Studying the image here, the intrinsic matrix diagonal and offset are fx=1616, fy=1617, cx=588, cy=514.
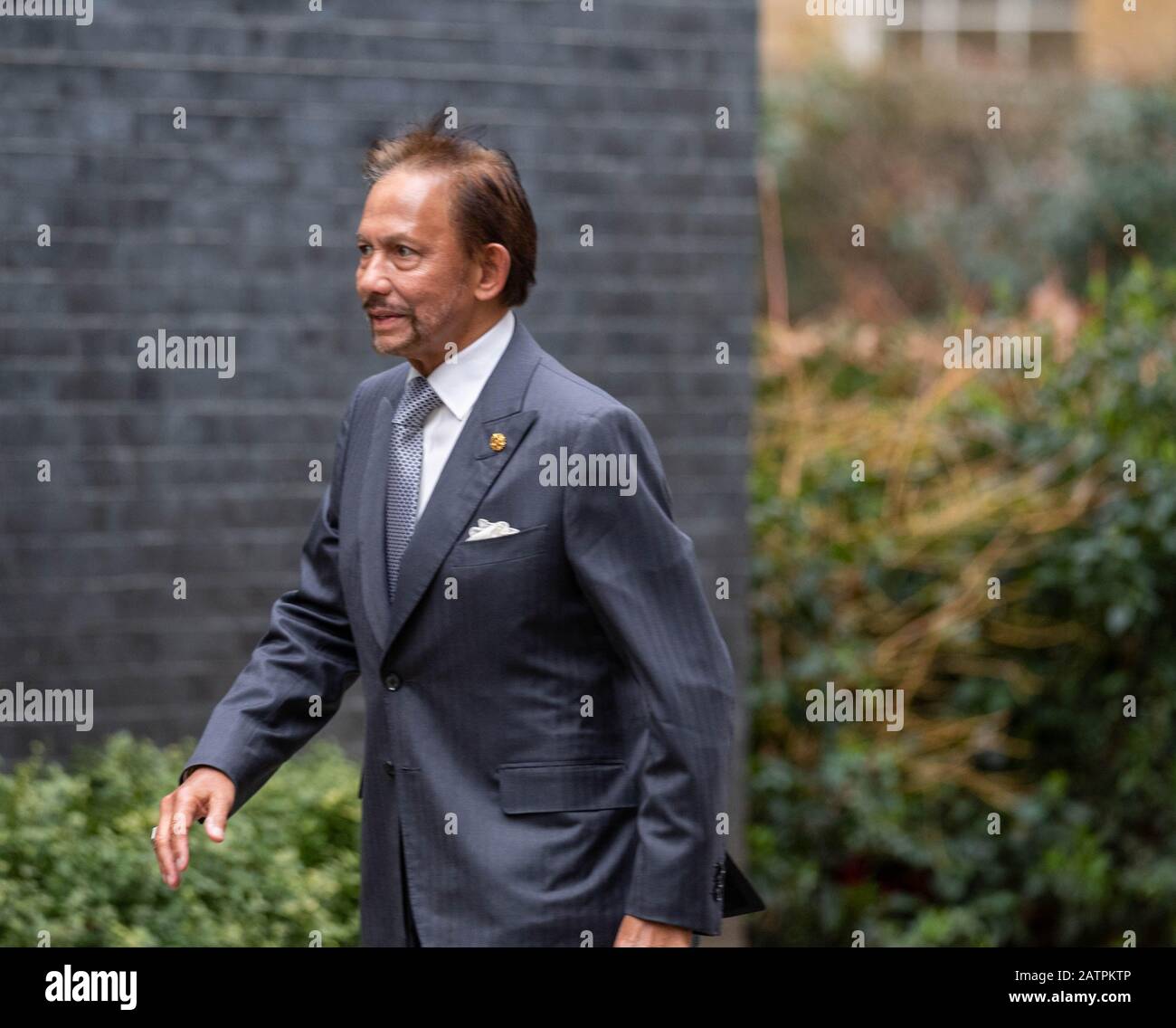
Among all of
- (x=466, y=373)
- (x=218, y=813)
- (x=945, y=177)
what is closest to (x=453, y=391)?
(x=466, y=373)

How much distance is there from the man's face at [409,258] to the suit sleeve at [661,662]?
36 cm

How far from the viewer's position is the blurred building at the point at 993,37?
44.9 feet

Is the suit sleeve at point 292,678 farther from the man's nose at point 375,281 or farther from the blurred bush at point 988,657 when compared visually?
the blurred bush at point 988,657

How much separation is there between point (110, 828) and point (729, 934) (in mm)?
2418

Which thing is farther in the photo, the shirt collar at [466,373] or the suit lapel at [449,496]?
the shirt collar at [466,373]

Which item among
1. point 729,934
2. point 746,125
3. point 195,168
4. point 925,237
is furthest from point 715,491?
point 925,237

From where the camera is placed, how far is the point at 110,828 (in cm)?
473

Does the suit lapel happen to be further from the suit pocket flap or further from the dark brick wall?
the dark brick wall

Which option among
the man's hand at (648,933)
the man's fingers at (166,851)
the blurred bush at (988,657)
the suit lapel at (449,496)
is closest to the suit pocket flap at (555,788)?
the man's hand at (648,933)

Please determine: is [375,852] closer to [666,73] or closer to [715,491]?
[715,491]

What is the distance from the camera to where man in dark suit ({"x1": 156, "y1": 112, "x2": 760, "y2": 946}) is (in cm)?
269

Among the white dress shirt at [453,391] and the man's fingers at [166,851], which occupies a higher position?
the white dress shirt at [453,391]

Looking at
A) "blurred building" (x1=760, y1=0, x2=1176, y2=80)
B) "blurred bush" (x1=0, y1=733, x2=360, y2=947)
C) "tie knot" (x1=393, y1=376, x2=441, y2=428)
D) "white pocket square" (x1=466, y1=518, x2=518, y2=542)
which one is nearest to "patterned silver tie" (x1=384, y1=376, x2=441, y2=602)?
"tie knot" (x1=393, y1=376, x2=441, y2=428)

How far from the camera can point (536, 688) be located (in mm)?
2797
